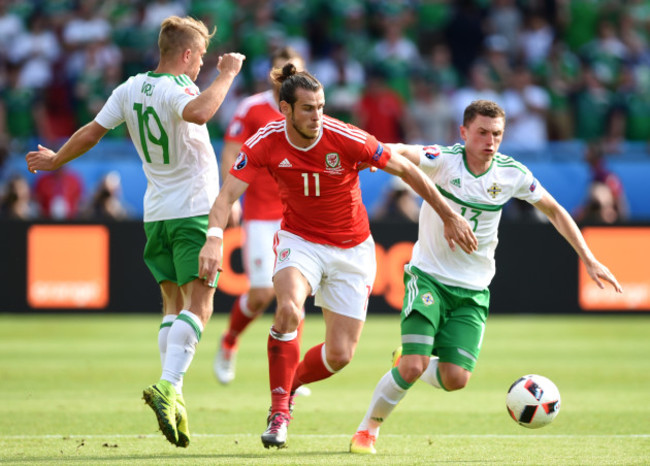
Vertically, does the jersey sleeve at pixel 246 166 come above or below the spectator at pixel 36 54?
below

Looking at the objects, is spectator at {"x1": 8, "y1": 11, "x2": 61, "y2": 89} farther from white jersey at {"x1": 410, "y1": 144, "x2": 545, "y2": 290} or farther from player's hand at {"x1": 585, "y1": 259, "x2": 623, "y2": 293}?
player's hand at {"x1": 585, "y1": 259, "x2": 623, "y2": 293}

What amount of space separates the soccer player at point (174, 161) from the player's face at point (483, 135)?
1.52 m

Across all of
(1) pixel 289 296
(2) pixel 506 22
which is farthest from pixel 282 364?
(2) pixel 506 22

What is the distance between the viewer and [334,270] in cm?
684

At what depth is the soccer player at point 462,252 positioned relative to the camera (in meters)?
6.82

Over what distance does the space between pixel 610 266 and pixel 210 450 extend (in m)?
10.1

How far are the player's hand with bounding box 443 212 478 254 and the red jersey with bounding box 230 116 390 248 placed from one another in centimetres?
54

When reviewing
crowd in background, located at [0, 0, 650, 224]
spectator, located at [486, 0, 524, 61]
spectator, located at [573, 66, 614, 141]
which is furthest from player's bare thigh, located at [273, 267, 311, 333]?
spectator, located at [486, 0, 524, 61]

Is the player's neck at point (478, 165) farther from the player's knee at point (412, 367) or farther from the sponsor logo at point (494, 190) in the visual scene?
the player's knee at point (412, 367)

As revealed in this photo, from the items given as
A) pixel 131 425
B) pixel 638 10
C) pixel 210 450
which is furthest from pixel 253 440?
pixel 638 10

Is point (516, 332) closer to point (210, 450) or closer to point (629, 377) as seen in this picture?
point (629, 377)

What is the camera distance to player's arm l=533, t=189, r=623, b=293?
21.6ft

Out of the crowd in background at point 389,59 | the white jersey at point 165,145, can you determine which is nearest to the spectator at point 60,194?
the crowd in background at point 389,59

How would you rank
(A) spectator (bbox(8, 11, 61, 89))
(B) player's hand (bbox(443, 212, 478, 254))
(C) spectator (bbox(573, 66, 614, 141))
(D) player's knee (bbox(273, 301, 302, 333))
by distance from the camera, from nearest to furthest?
(B) player's hand (bbox(443, 212, 478, 254)) < (D) player's knee (bbox(273, 301, 302, 333)) < (C) spectator (bbox(573, 66, 614, 141)) < (A) spectator (bbox(8, 11, 61, 89))
